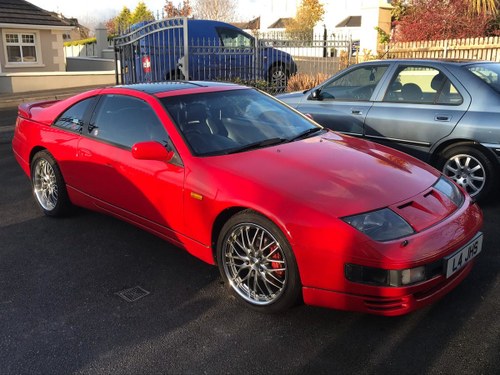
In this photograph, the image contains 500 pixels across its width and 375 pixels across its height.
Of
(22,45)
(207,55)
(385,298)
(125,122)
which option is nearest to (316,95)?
(125,122)

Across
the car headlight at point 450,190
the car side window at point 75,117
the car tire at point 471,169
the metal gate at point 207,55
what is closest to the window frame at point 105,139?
the car side window at point 75,117

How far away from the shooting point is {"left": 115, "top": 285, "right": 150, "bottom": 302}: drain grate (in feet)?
11.3

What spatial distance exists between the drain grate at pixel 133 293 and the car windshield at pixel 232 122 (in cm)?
110

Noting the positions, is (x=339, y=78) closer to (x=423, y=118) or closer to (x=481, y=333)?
(x=423, y=118)

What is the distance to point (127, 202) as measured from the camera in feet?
13.4

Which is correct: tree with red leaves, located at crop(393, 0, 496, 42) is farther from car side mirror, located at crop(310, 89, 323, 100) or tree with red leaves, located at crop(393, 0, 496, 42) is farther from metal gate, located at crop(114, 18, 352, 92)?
car side mirror, located at crop(310, 89, 323, 100)

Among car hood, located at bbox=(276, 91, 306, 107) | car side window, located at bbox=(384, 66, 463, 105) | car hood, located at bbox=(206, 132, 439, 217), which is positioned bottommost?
car hood, located at bbox=(206, 132, 439, 217)

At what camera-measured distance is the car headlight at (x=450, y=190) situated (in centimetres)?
343

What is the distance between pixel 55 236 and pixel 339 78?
414 cm

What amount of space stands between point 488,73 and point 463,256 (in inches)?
128

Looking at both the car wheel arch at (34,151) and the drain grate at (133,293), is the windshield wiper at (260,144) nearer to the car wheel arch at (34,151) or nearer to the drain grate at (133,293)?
the drain grate at (133,293)

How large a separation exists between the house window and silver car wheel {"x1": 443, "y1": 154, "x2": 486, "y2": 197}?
63.2ft

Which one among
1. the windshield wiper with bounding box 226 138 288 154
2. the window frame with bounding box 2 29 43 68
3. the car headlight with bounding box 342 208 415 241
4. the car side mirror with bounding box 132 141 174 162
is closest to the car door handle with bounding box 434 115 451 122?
the windshield wiper with bounding box 226 138 288 154

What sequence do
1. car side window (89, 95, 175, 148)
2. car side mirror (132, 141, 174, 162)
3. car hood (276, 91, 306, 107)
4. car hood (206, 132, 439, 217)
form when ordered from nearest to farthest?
car hood (206, 132, 439, 217) → car side mirror (132, 141, 174, 162) → car side window (89, 95, 175, 148) → car hood (276, 91, 306, 107)
